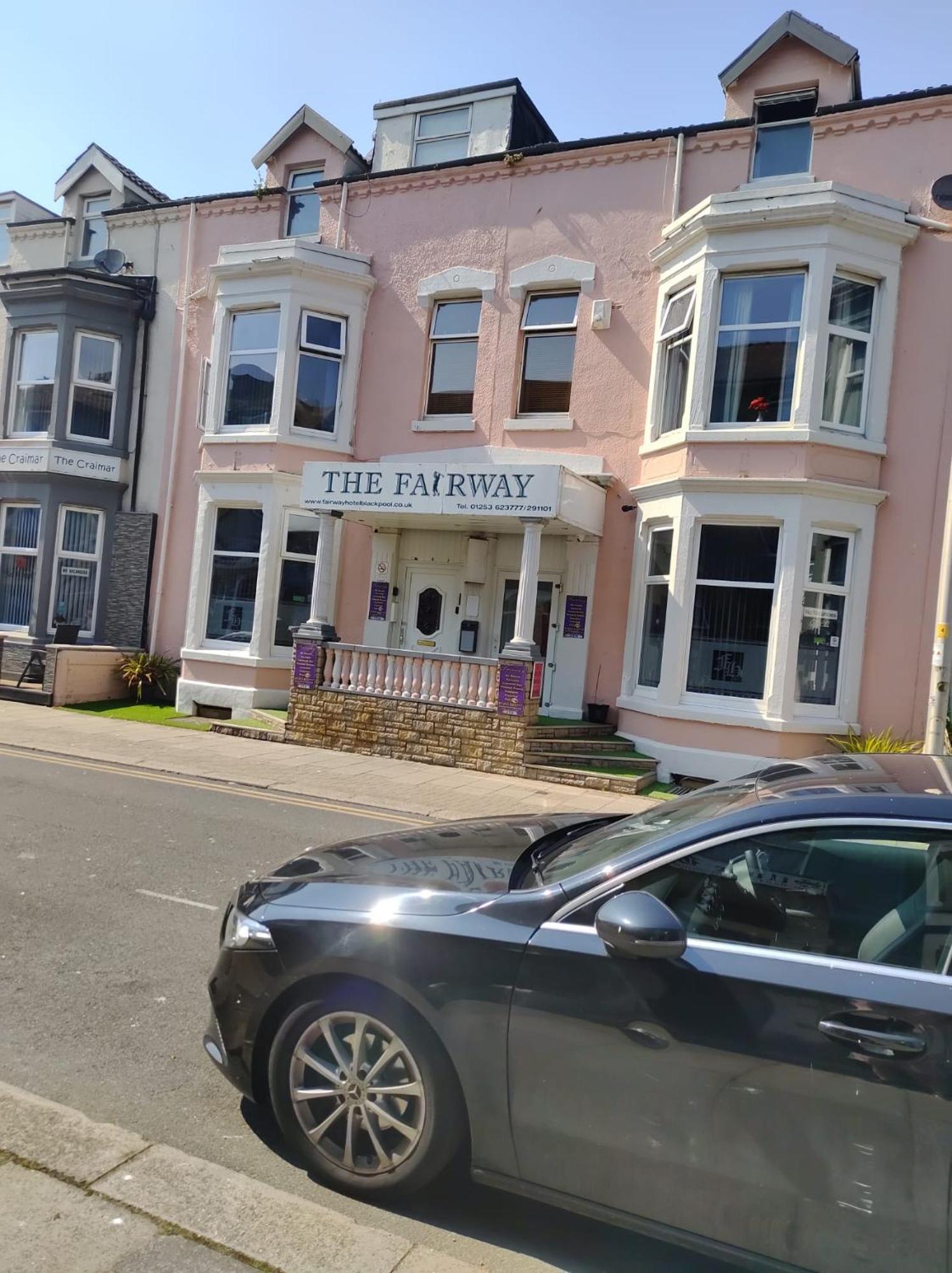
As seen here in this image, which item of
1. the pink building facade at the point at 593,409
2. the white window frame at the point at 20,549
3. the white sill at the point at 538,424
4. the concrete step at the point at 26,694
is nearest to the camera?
the pink building facade at the point at 593,409

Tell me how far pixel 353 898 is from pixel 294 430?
41.5 ft

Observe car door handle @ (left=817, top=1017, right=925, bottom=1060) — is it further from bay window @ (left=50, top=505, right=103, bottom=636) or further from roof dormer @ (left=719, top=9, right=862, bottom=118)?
bay window @ (left=50, top=505, right=103, bottom=636)

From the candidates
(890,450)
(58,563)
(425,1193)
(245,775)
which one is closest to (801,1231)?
(425,1193)

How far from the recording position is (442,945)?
9.24 feet

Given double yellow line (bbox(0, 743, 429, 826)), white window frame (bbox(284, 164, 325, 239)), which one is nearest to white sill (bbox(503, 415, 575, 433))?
white window frame (bbox(284, 164, 325, 239))

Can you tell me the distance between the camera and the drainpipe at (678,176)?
13.0 meters

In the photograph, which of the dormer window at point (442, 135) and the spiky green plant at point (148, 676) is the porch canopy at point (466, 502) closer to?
the spiky green plant at point (148, 676)

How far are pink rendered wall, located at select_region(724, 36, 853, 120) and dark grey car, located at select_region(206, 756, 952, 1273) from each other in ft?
42.2

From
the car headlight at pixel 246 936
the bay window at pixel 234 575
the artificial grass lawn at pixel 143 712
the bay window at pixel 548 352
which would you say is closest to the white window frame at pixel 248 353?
the bay window at pixel 234 575

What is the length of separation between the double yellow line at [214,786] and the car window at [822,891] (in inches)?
223

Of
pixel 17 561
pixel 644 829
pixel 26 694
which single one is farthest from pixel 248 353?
pixel 644 829

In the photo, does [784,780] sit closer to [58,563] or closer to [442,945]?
[442,945]

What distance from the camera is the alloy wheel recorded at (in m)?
2.83

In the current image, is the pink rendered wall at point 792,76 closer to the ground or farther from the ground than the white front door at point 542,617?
farther from the ground
